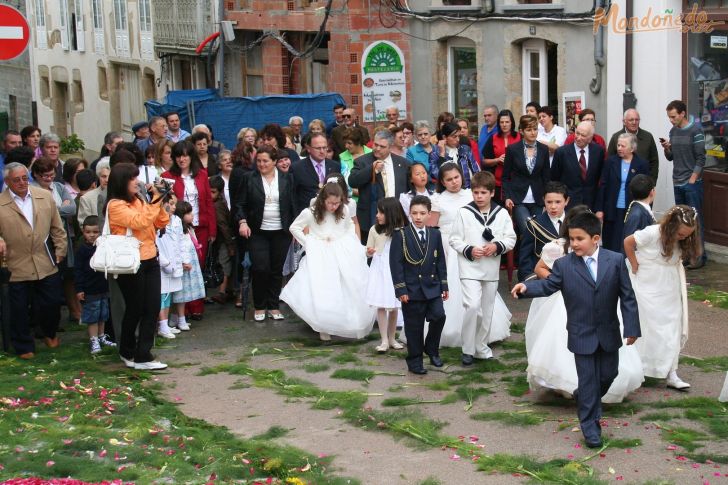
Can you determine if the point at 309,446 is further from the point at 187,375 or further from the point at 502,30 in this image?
the point at 502,30

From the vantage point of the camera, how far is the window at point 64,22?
38156mm

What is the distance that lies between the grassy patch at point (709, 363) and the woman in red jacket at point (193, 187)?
5296mm

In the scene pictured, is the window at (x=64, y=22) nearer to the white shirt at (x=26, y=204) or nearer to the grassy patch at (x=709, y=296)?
the white shirt at (x=26, y=204)

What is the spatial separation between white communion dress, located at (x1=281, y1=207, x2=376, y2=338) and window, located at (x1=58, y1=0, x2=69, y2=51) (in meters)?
28.2

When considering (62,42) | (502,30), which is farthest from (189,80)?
(502,30)

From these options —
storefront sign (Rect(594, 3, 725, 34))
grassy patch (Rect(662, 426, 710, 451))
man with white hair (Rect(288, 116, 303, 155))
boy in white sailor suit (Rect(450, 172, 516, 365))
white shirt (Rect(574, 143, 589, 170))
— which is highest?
storefront sign (Rect(594, 3, 725, 34))

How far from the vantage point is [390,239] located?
11.4m

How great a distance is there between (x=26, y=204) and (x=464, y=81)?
36.4 feet

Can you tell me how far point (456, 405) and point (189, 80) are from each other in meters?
22.2

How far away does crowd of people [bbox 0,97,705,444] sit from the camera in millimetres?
9219

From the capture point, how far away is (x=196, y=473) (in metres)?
7.54

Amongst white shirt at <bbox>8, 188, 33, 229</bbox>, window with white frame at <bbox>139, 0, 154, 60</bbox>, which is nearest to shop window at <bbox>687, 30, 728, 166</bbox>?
white shirt at <bbox>8, 188, 33, 229</bbox>

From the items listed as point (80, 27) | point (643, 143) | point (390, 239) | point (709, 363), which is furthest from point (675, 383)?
point (80, 27)

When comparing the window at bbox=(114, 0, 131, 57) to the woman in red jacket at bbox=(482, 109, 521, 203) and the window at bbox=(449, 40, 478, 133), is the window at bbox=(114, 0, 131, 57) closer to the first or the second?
the window at bbox=(449, 40, 478, 133)
